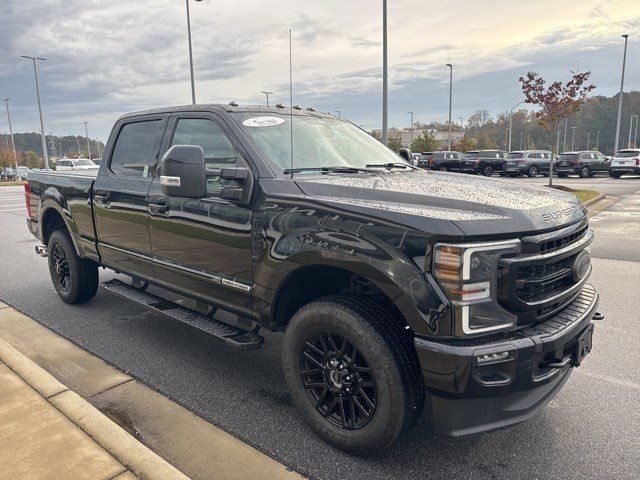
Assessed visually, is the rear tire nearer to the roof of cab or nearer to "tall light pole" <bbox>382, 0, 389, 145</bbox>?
the roof of cab

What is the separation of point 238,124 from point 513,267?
2029mm

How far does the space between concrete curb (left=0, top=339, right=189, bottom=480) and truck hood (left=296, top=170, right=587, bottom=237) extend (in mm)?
1586

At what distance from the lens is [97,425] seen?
2.85 metres

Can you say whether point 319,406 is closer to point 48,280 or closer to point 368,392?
point 368,392

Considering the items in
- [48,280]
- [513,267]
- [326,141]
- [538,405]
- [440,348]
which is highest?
[326,141]

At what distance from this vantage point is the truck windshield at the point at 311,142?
3.36 meters

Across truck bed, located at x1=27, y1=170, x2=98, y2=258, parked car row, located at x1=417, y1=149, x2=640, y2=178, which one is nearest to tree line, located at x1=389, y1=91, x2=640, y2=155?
parked car row, located at x1=417, y1=149, x2=640, y2=178

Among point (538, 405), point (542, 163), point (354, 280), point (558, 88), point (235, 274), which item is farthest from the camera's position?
point (542, 163)

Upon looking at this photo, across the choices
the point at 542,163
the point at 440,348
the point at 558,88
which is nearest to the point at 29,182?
the point at 440,348

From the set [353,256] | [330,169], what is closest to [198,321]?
[330,169]

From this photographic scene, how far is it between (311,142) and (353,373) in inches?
67.6

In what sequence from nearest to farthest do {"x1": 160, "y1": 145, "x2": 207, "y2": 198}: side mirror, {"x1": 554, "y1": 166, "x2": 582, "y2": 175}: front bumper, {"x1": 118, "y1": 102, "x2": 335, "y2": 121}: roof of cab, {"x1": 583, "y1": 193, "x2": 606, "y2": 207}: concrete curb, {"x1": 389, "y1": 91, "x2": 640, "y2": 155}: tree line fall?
1. {"x1": 160, "y1": 145, "x2": 207, "y2": 198}: side mirror
2. {"x1": 118, "y1": 102, "x2": 335, "y2": 121}: roof of cab
3. {"x1": 583, "y1": 193, "x2": 606, "y2": 207}: concrete curb
4. {"x1": 554, "y1": 166, "x2": 582, "y2": 175}: front bumper
5. {"x1": 389, "y1": 91, "x2": 640, "y2": 155}: tree line

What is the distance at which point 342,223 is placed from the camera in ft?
8.51

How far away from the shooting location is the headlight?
7.30ft
